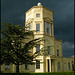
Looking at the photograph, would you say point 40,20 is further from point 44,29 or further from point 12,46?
point 12,46

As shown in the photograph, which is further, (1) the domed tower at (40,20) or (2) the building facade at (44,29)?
(1) the domed tower at (40,20)

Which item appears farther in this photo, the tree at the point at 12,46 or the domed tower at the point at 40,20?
the domed tower at the point at 40,20

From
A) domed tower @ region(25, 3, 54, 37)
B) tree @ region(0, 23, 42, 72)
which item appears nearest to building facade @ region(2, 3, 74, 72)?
domed tower @ region(25, 3, 54, 37)

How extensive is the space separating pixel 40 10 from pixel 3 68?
16358 millimetres

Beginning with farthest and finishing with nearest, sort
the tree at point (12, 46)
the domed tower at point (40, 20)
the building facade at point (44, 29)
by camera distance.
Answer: the domed tower at point (40, 20) < the building facade at point (44, 29) < the tree at point (12, 46)

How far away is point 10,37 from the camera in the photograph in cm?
1720

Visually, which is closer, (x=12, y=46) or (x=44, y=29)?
(x=12, y=46)

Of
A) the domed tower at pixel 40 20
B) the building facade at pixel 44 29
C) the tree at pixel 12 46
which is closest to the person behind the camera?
the tree at pixel 12 46

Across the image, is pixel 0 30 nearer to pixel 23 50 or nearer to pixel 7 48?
pixel 7 48

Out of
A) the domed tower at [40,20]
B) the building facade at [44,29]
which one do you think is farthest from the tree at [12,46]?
the domed tower at [40,20]

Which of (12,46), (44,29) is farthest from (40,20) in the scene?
(12,46)

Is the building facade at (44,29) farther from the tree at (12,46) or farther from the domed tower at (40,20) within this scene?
the tree at (12,46)

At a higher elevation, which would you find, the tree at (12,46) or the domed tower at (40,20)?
the domed tower at (40,20)

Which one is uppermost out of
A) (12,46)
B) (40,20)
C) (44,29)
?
(40,20)
